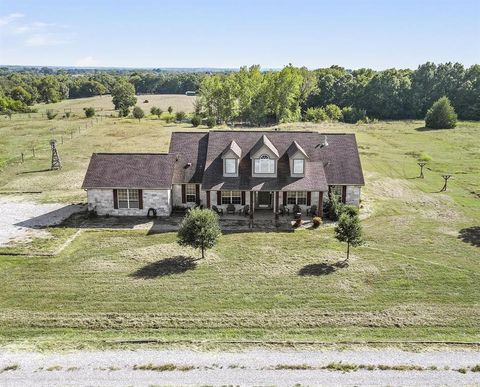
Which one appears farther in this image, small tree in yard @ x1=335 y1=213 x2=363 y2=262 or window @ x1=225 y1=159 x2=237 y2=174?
window @ x1=225 y1=159 x2=237 y2=174

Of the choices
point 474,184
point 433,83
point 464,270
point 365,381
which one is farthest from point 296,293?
point 433,83

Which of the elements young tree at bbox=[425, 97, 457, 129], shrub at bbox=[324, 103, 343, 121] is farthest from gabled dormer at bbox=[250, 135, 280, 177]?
shrub at bbox=[324, 103, 343, 121]

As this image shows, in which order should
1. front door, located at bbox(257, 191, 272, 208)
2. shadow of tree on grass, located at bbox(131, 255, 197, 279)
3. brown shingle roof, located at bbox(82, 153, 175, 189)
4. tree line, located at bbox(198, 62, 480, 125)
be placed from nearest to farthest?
shadow of tree on grass, located at bbox(131, 255, 197, 279), brown shingle roof, located at bbox(82, 153, 175, 189), front door, located at bbox(257, 191, 272, 208), tree line, located at bbox(198, 62, 480, 125)

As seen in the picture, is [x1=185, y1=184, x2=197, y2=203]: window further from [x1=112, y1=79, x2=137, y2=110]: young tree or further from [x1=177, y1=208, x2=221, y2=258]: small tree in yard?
[x1=112, y1=79, x2=137, y2=110]: young tree

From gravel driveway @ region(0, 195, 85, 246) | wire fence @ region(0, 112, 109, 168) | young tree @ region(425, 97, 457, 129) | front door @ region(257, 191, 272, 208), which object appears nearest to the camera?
gravel driveway @ region(0, 195, 85, 246)

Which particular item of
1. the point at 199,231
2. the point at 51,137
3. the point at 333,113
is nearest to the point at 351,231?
the point at 199,231

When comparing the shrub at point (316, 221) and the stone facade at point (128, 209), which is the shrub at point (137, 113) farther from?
the shrub at point (316, 221)
